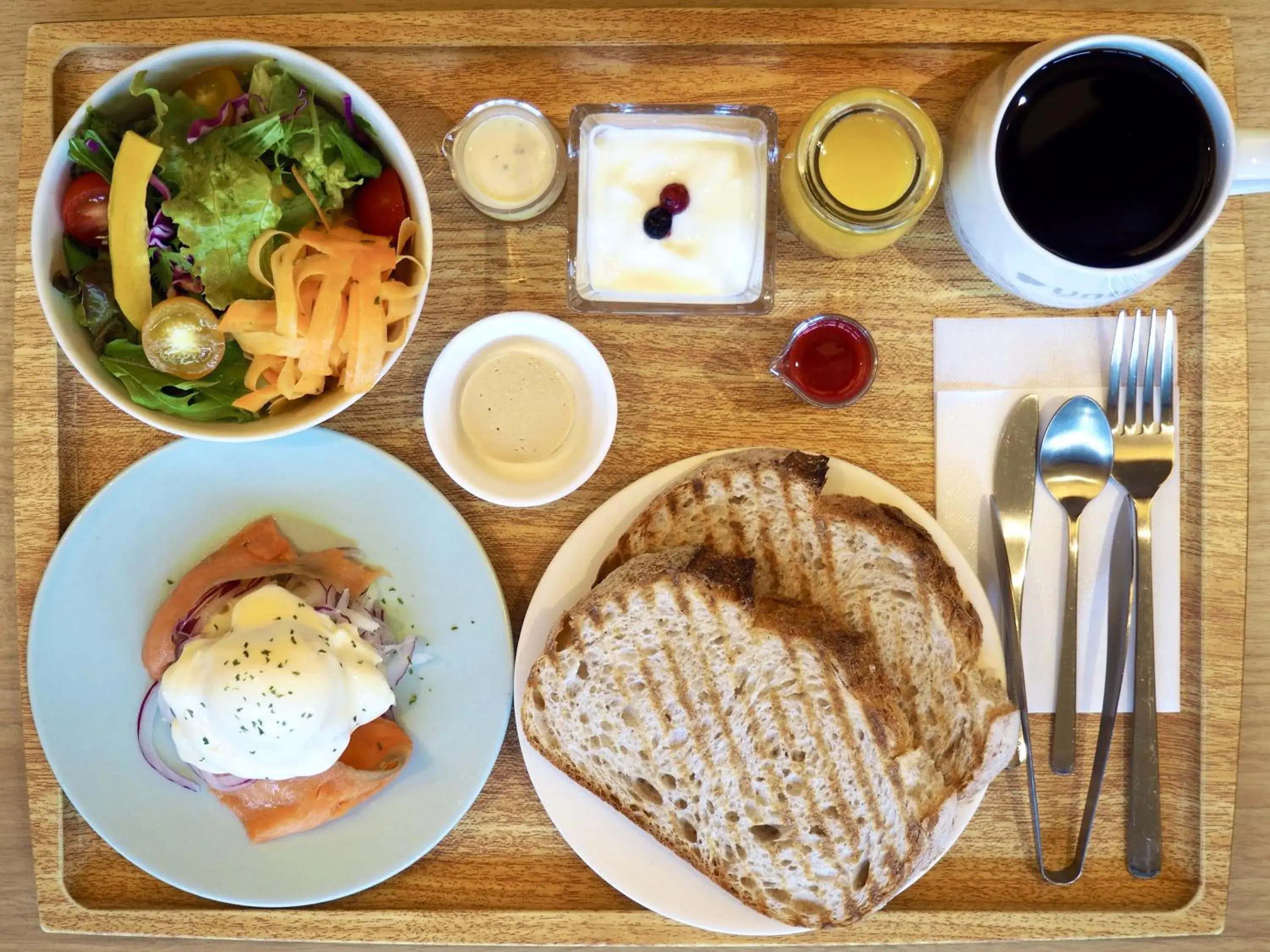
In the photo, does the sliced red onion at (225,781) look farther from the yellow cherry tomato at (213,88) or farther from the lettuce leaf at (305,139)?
the yellow cherry tomato at (213,88)

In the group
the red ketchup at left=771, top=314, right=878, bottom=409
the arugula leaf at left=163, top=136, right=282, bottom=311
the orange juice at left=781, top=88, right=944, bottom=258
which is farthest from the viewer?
the red ketchup at left=771, top=314, right=878, bottom=409

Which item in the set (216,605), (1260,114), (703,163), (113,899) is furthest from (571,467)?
(1260,114)

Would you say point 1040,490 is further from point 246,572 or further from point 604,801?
point 246,572

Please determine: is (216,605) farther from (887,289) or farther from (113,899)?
(887,289)

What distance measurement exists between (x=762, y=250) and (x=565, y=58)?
0.49m

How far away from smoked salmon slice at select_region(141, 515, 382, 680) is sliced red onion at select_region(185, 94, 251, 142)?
0.63 m

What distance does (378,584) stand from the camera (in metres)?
1.63

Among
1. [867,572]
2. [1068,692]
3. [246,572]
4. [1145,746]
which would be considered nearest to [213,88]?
[246,572]

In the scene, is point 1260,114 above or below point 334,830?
above

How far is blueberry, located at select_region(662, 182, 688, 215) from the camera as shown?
1507 millimetres

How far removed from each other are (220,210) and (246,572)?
60 cm

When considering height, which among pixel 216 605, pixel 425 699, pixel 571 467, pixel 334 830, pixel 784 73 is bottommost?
Answer: pixel 334 830

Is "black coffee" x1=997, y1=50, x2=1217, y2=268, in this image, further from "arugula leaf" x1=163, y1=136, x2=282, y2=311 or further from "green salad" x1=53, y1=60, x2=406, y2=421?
"arugula leaf" x1=163, y1=136, x2=282, y2=311

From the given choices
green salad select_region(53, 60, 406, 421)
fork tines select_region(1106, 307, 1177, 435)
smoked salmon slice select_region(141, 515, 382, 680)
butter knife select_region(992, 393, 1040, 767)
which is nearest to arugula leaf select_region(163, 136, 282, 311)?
green salad select_region(53, 60, 406, 421)
